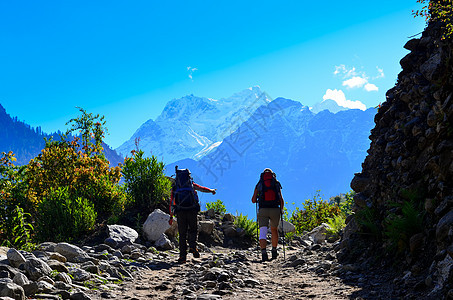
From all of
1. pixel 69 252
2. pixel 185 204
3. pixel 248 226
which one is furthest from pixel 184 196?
pixel 248 226

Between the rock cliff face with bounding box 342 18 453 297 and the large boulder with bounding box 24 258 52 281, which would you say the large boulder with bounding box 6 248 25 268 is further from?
the rock cliff face with bounding box 342 18 453 297

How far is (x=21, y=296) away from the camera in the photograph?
4.18 m

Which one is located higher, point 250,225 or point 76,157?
point 76,157

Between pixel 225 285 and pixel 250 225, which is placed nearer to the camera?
pixel 225 285

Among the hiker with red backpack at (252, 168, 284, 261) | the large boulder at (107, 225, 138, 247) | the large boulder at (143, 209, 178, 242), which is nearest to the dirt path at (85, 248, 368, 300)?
the large boulder at (107, 225, 138, 247)

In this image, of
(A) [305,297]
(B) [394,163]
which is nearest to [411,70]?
(B) [394,163]

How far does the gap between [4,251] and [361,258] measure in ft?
21.6

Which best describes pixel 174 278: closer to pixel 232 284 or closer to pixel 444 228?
pixel 232 284

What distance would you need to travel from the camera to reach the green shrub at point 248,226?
555 inches

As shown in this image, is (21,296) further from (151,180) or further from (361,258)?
(151,180)

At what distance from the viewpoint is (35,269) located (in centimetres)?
506

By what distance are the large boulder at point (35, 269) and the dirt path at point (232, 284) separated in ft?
2.51

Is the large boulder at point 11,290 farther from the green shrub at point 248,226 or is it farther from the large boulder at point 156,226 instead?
the green shrub at point 248,226

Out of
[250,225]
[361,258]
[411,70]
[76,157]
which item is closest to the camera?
[361,258]
